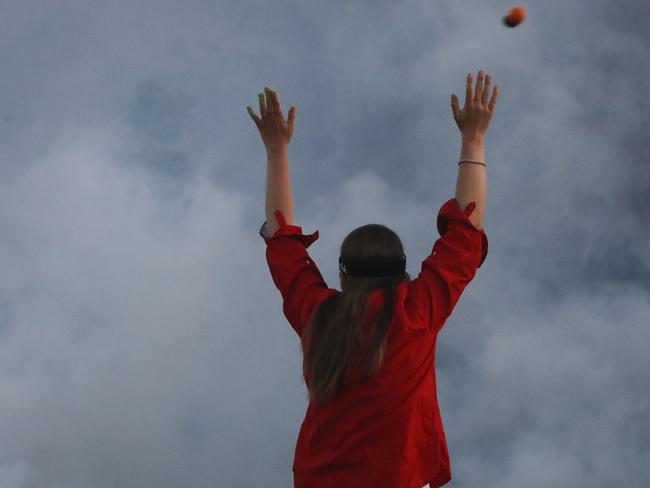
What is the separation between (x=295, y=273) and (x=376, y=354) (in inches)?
42.1

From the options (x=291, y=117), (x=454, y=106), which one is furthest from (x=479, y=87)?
(x=291, y=117)

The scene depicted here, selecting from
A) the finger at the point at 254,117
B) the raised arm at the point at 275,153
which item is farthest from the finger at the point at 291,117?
the finger at the point at 254,117

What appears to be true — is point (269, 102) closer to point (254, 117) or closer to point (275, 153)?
point (254, 117)

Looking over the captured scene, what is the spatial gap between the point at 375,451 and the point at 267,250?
186 cm

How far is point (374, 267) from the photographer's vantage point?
5.89m

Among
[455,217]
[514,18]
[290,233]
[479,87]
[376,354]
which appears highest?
[514,18]

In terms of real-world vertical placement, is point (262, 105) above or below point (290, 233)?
above

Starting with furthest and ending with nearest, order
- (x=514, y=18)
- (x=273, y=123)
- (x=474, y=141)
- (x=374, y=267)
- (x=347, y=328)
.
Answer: (x=514, y=18) < (x=273, y=123) < (x=474, y=141) < (x=374, y=267) < (x=347, y=328)

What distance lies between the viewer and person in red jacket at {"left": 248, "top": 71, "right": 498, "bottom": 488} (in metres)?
5.52

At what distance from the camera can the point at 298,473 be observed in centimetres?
577

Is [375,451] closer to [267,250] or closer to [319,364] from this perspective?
[319,364]

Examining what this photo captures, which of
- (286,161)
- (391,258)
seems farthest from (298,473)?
(286,161)

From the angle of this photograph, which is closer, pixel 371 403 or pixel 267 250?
pixel 371 403

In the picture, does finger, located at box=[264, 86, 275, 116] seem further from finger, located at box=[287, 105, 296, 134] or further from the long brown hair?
the long brown hair
